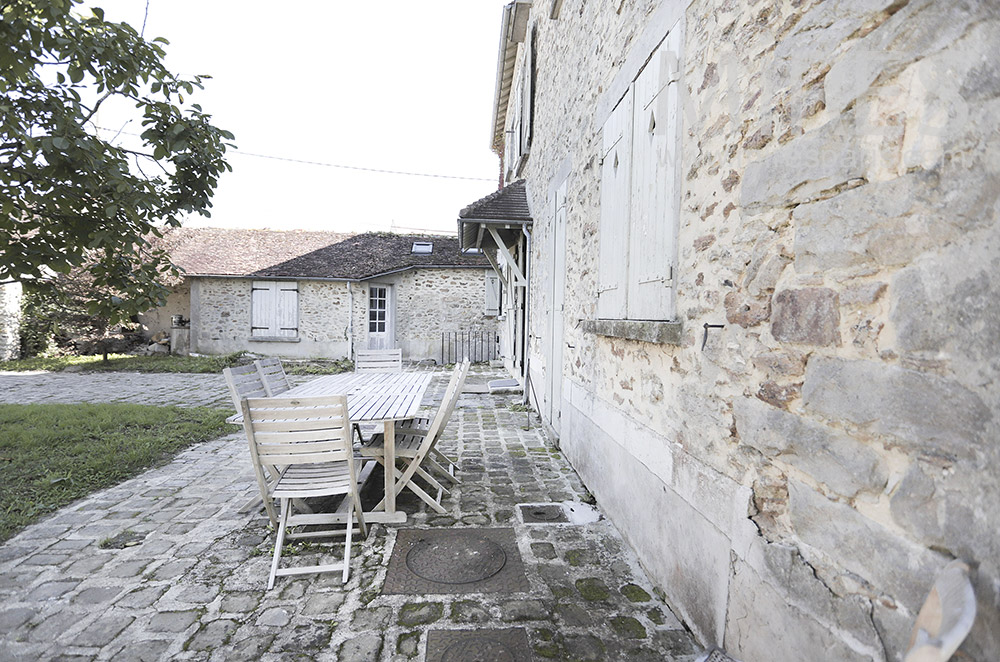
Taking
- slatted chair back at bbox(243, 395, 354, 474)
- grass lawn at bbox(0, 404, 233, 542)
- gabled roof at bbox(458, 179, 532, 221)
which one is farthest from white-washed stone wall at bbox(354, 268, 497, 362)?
slatted chair back at bbox(243, 395, 354, 474)

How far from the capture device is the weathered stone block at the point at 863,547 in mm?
1191

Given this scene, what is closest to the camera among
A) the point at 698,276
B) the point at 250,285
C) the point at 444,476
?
the point at 698,276

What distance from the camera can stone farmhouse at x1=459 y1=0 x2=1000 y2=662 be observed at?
43.9 inches

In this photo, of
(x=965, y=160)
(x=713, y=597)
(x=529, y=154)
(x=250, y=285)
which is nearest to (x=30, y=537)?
(x=713, y=597)

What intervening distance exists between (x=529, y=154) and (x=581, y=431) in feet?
19.2

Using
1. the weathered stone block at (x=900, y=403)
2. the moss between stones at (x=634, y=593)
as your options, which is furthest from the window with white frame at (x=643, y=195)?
the moss between stones at (x=634, y=593)

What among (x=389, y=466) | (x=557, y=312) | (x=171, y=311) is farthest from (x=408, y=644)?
(x=171, y=311)

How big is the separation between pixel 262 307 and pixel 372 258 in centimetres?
382

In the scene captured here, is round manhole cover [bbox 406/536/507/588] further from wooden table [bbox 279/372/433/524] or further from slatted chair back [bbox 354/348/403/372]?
slatted chair back [bbox 354/348/403/372]

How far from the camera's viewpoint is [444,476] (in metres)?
4.31

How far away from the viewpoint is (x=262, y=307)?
51.4 feet

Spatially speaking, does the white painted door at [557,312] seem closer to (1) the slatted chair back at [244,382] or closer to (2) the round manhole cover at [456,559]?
(2) the round manhole cover at [456,559]

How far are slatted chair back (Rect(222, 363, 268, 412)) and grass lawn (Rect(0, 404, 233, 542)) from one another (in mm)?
1416

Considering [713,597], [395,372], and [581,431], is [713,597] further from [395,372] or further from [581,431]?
[395,372]
